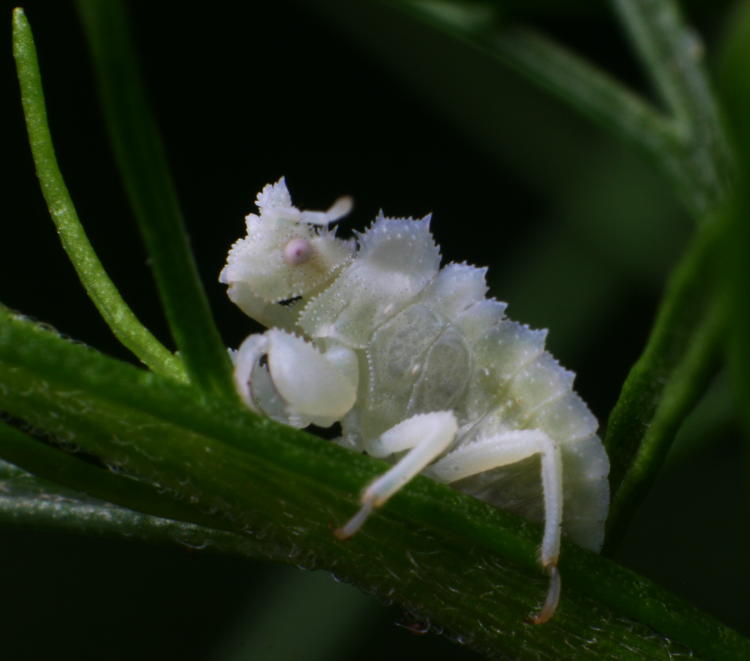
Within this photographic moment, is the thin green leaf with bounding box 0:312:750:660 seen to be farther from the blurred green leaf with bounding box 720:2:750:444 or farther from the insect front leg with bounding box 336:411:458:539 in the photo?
the blurred green leaf with bounding box 720:2:750:444

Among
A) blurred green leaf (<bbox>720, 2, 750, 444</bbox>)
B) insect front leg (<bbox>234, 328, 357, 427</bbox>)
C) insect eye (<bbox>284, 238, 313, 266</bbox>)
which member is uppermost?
insect eye (<bbox>284, 238, 313, 266</bbox>)

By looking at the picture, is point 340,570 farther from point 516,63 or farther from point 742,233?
point 742,233

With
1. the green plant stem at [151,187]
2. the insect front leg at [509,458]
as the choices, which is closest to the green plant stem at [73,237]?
the green plant stem at [151,187]

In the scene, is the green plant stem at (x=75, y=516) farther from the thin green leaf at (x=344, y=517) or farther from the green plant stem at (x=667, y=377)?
the green plant stem at (x=667, y=377)

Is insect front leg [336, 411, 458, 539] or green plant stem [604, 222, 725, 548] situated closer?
green plant stem [604, 222, 725, 548]

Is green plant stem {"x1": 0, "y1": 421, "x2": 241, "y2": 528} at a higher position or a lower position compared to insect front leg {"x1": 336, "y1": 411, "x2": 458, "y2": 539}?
lower

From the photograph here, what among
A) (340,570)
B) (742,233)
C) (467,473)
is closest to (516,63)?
(467,473)

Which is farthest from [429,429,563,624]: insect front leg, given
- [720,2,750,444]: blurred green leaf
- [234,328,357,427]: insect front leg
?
[720,2,750,444]: blurred green leaf
